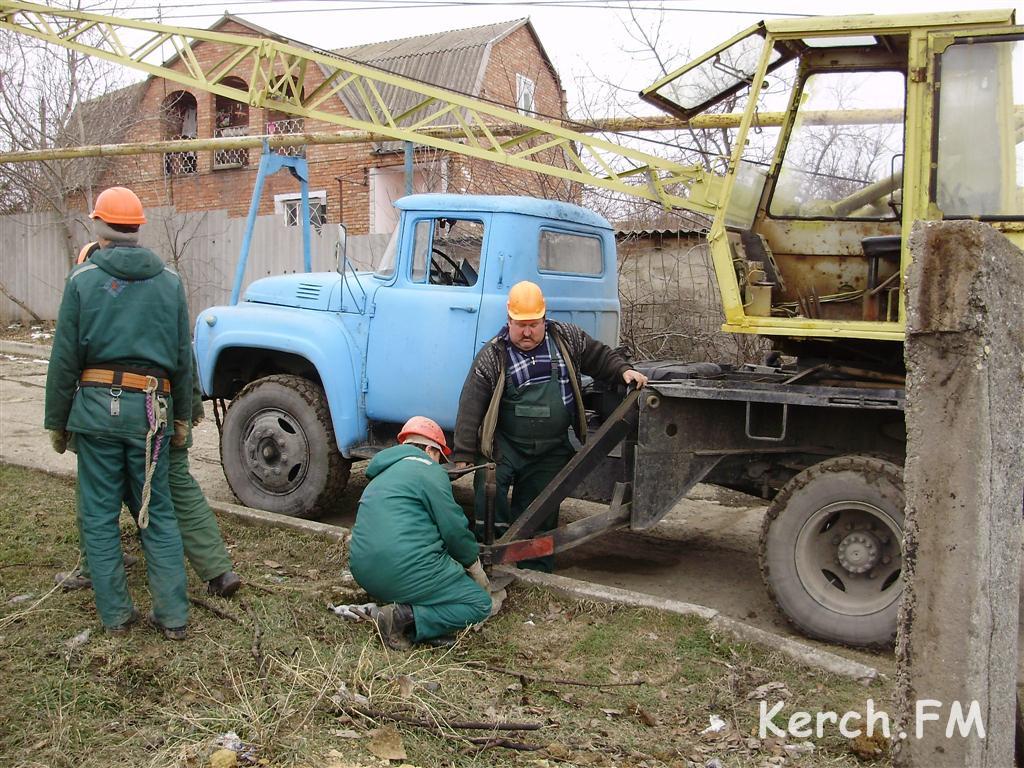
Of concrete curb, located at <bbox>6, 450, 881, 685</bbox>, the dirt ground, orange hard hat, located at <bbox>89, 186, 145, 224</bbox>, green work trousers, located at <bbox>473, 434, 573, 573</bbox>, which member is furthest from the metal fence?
orange hard hat, located at <bbox>89, 186, 145, 224</bbox>

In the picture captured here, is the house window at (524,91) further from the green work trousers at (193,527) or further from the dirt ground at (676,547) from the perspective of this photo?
the green work trousers at (193,527)

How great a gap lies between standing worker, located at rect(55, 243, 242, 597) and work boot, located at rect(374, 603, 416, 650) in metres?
0.94

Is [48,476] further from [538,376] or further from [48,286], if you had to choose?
[48,286]

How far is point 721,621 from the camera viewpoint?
4703 millimetres

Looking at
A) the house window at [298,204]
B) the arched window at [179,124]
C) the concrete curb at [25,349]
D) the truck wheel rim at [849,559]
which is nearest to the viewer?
the truck wheel rim at [849,559]

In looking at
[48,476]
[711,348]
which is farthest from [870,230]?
[48,476]

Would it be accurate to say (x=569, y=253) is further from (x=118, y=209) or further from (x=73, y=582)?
(x=73, y=582)

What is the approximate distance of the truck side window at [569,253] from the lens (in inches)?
253

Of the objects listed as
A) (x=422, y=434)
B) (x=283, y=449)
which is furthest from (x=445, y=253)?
(x=422, y=434)

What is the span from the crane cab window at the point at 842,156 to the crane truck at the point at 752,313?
0.01 metres

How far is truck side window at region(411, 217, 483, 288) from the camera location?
21.1 feet

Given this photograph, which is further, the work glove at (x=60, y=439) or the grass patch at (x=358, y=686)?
the work glove at (x=60, y=439)

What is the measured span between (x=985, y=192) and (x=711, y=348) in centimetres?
585

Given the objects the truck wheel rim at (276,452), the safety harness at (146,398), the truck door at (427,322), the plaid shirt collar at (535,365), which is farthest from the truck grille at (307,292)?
the safety harness at (146,398)
